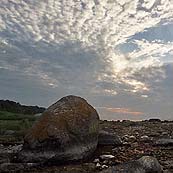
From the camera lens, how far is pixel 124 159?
1567 cm

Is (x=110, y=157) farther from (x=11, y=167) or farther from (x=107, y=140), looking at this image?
(x=11, y=167)

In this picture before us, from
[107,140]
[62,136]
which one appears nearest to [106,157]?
[62,136]

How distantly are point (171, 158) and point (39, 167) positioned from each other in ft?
17.8

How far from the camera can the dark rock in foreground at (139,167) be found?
12217 millimetres

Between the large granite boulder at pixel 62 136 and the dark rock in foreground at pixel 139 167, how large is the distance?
9.69ft

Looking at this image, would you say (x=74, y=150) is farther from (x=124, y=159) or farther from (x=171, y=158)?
(x=171, y=158)

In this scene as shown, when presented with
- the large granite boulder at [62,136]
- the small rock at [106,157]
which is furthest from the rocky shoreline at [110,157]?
the large granite boulder at [62,136]

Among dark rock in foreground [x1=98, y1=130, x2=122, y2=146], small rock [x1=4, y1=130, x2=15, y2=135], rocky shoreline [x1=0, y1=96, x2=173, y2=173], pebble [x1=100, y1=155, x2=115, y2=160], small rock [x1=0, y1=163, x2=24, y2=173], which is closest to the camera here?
small rock [x1=0, y1=163, x2=24, y2=173]

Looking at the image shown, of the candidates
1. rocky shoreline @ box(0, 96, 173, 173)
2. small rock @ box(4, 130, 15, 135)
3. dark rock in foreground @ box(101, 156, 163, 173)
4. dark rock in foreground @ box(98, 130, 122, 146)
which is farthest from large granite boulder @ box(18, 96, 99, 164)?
small rock @ box(4, 130, 15, 135)

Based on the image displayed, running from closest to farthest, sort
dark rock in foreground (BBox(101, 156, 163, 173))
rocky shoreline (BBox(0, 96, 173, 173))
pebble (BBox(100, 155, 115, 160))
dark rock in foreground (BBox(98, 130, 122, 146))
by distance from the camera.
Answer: dark rock in foreground (BBox(101, 156, 163, 173))
rocky shoreline (BBox(0, 96, 173, 173))
pebble (BBox(100, 155, 115, 160))
dark rock in foreground (BBox(98, 130, 122, 146))

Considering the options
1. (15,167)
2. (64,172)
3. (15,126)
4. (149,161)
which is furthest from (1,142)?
(149,161)

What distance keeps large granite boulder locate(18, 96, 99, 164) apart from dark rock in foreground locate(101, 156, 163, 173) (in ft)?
9.69

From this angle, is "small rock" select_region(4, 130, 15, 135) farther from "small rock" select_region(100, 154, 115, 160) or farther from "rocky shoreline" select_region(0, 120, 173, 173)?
"small rock" select_region(100, 154, 115, 160)

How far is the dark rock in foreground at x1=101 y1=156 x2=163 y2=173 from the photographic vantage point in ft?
40.1
